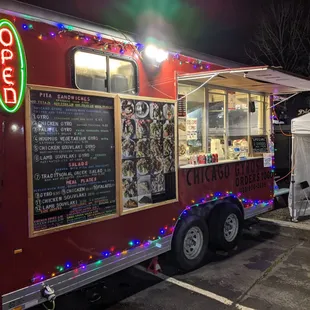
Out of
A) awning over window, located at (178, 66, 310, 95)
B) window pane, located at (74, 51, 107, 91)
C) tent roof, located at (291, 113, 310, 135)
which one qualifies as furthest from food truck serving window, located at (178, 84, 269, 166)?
window pane, located at (74, 51, 107, 91)

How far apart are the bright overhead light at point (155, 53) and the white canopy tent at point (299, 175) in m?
4.18

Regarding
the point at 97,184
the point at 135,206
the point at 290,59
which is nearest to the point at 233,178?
the point at 135,206

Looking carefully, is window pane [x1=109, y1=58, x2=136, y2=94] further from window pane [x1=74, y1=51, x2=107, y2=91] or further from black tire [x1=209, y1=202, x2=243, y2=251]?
black tire [x1=209, y1=202, x2=243, y2=251]

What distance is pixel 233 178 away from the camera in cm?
573

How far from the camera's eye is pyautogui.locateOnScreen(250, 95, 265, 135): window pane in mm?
6723

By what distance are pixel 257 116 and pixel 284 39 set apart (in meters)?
9.45

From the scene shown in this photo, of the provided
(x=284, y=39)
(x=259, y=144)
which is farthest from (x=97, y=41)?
(x=284, y=39)

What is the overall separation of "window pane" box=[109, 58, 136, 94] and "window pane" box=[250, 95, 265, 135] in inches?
133

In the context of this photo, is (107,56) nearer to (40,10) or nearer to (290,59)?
(40,10)

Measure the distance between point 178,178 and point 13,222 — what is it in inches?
88.8

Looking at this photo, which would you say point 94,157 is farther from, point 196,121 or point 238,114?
point 238,114

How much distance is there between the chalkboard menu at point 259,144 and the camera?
649 cm

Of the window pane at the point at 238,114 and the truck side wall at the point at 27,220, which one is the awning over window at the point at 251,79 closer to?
the window pane at the point at 238,114

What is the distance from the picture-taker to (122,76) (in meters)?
3.94
